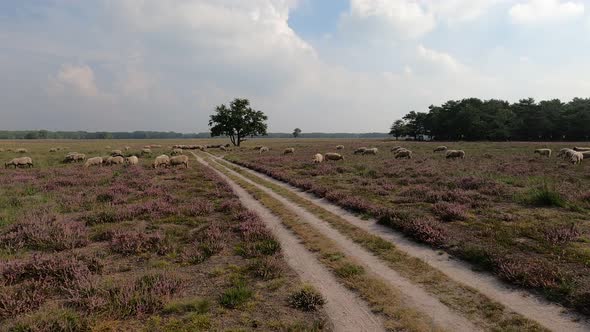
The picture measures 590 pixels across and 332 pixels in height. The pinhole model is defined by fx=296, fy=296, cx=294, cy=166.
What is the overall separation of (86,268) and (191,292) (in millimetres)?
3169

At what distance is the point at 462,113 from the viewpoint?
102500 mm

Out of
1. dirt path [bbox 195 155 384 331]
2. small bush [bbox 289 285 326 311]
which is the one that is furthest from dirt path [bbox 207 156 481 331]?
small bush [bbox 289 285 326 311]

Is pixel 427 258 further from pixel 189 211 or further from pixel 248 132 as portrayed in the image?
pixel 248 132

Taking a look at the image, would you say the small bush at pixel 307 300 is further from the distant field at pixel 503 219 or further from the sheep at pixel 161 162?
the sheep at pixel 161 162

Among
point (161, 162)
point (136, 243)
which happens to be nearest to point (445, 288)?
point (136, 243)

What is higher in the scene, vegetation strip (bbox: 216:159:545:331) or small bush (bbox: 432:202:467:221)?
small bush (bbox: 432:202:467:221)

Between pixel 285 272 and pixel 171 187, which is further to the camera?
pixel 171 187

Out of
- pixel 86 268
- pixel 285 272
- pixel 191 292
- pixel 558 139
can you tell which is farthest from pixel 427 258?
pixel 558 139

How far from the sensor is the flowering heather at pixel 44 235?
9.80 m

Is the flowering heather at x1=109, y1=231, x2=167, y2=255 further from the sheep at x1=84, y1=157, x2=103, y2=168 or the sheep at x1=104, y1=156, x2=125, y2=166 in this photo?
the sheep at x1=104, y1=156, x2=125, y2=166

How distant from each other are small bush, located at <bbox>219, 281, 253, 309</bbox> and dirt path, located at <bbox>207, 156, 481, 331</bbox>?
3.39 m

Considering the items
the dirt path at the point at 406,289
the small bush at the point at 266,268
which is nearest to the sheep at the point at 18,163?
the dirt path at the point at 406,289

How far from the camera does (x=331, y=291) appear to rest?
698cm

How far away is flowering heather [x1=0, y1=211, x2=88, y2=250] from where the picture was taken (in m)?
9.80
